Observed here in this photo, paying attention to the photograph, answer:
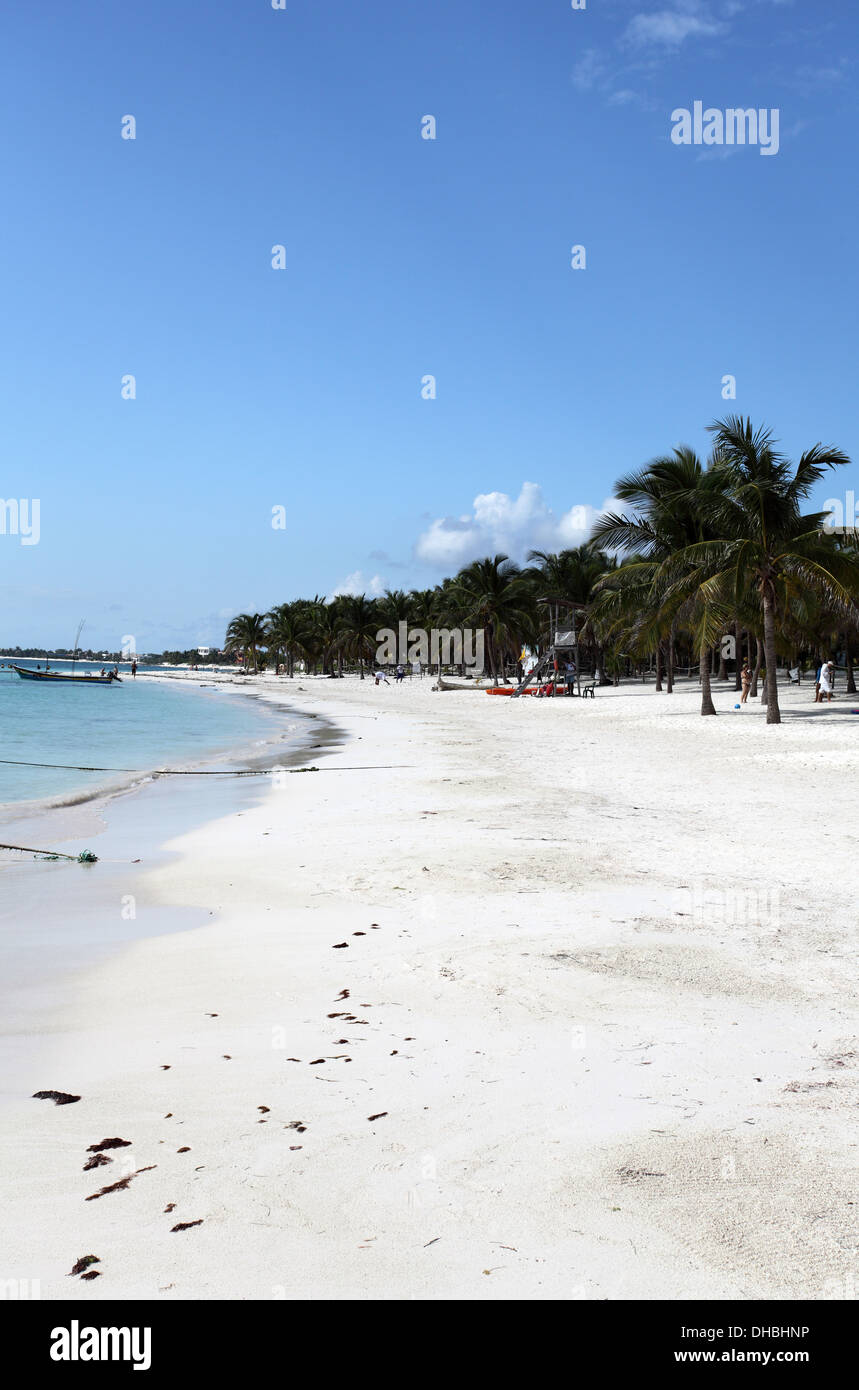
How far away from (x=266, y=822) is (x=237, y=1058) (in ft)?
23.8

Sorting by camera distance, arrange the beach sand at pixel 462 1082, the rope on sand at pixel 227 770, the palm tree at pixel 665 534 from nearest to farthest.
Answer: the beach sand at pixel 462 1082
the rope on sand at pixel 227 770
the palm tree at pixel 665 534

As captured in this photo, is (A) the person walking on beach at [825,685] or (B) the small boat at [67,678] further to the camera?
(B) the small boat at [67,678]

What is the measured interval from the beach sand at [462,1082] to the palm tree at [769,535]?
48.8 feet

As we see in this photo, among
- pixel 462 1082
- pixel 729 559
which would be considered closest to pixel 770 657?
pixel 729 559

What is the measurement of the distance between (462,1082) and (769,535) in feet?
72.1

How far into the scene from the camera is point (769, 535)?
23.2 m

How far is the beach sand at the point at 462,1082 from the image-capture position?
8.90 ft

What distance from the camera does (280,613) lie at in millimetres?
114562

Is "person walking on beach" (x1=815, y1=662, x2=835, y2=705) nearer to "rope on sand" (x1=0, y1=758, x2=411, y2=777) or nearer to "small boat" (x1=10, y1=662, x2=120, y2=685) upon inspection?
"rope on sand" (x1=0, y1=758, x2=411, y2=777)

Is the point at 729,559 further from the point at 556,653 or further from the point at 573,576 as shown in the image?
the point at 573,576

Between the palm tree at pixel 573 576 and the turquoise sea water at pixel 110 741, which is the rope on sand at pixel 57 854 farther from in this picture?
the palm tree at pixel 573 576

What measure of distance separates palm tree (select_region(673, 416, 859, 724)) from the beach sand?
14.9 meters

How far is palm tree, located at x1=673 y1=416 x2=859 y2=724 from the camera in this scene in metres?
22.0

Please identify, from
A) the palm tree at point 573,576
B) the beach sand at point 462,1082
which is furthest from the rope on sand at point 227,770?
the palm tree at point 573,576
